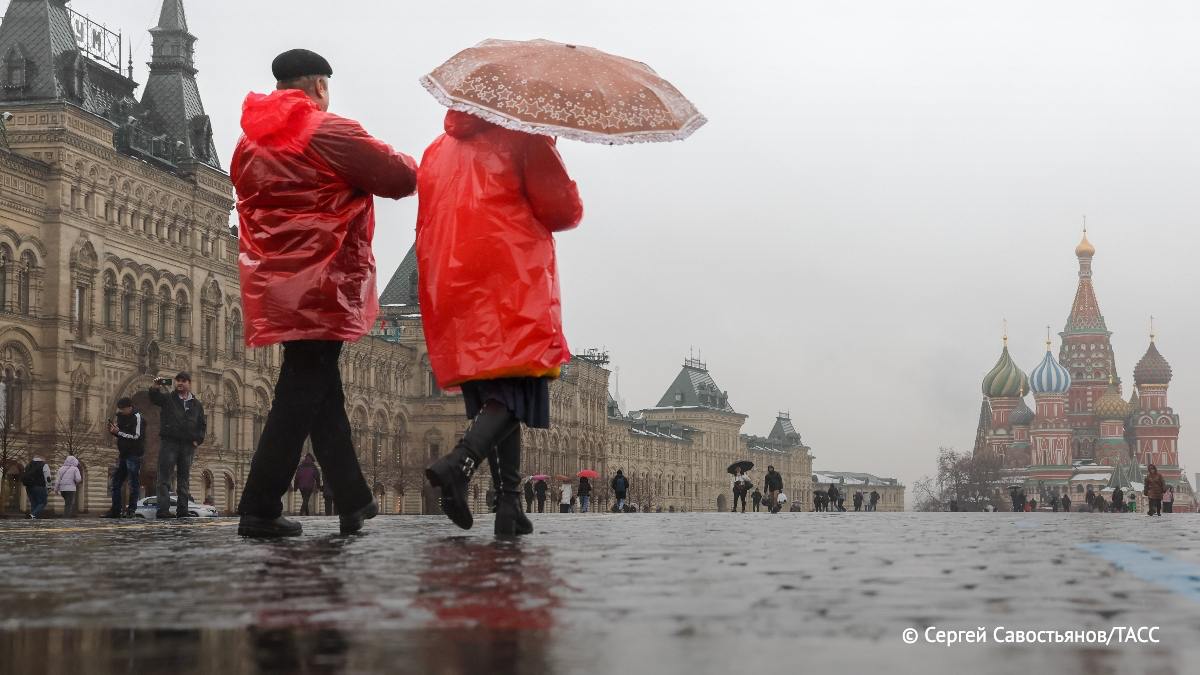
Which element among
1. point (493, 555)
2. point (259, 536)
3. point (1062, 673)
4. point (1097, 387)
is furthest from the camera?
point (1097, 387)

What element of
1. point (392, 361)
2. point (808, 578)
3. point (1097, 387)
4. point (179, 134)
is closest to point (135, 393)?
point (179, 134)

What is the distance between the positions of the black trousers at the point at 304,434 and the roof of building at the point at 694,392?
132139 mm

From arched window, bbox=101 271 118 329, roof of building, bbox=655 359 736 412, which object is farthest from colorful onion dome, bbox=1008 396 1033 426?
arched window, bbox=101 271 118 329

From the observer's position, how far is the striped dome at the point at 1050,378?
17150cm

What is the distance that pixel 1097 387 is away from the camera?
176250 millimetres

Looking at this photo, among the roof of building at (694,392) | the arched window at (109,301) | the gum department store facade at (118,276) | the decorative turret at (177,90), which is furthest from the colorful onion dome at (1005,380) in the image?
the arched window at (109,301)

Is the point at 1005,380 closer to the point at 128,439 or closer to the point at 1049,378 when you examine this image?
the point at 1049,378

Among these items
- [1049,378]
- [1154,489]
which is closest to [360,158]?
[1154,489]

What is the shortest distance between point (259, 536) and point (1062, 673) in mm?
5018

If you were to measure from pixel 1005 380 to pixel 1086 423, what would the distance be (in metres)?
13.7

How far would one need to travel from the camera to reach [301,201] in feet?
22.9

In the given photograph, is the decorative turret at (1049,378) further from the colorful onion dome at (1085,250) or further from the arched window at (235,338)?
the arched window at (235,338)

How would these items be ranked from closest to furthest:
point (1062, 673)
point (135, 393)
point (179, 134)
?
1. point (1062, 673)
2. point (135, 393)
3. point (179, 134)

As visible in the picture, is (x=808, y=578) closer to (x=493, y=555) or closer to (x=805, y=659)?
(x=493, y=555)
